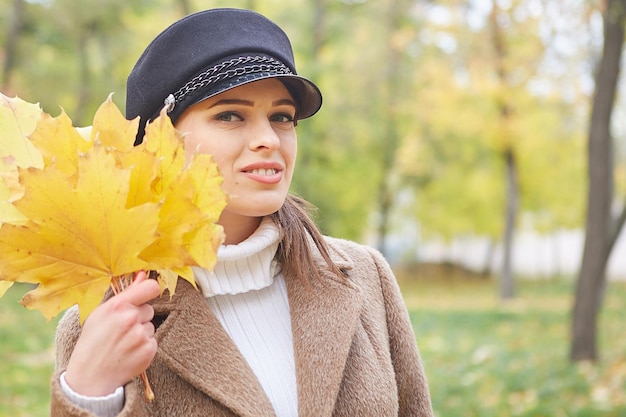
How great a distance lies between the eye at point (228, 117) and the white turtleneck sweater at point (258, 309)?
322 mm

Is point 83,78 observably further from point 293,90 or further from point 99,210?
point 99,210

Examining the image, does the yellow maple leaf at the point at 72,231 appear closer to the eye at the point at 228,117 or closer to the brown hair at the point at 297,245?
the eye at the point at 228,117

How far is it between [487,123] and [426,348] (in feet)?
20.3

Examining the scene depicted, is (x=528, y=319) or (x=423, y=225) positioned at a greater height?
(x=528, y=319)

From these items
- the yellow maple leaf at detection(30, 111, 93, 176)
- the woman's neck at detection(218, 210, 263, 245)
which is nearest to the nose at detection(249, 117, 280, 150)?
the woman's neck at detection(218, 210, 263, 245)

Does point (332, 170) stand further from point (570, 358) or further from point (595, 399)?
point (595, 399)

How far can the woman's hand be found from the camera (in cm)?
119

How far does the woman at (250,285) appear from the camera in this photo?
1553mm

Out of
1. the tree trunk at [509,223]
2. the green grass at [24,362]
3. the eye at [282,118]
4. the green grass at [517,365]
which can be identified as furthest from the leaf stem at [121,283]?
the tree trunk at [509,223]

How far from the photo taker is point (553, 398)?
5.89 meters

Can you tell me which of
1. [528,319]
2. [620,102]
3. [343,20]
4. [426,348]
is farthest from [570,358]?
[343,20]

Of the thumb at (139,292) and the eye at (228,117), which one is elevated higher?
the eye at (228,117)

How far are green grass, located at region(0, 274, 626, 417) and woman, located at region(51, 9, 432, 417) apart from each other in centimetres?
426

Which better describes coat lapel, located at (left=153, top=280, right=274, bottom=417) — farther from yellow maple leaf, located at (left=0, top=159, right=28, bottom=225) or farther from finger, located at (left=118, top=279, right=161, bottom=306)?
yellow maple leaf, located at (left=0, top=159, right=28, bottom=225)
